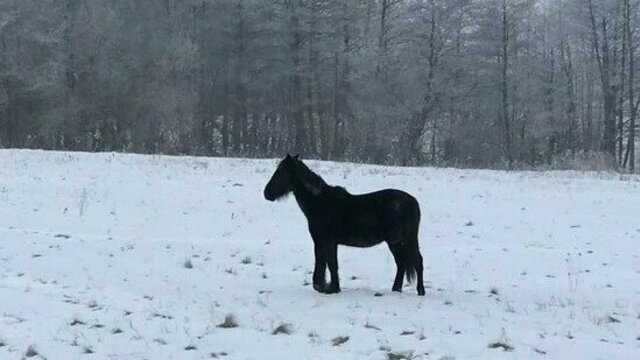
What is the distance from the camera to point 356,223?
29.1 ft

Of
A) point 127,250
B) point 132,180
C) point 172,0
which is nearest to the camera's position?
point 127,250

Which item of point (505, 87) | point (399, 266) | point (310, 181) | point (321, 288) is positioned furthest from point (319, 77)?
point (321, 288)

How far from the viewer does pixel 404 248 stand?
29.3 ft

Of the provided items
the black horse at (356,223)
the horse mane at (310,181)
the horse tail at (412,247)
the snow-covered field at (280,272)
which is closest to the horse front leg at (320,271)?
the black horse at (356,223)

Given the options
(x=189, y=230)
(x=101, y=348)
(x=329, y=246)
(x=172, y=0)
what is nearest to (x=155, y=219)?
(x=189, y=230)

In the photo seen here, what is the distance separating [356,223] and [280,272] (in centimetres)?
216

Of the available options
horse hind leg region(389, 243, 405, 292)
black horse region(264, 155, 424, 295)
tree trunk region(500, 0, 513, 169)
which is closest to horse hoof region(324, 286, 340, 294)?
black horse region(264, 155, 424, 295)

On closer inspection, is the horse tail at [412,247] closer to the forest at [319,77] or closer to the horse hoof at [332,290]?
the horse hoof at [332,290]

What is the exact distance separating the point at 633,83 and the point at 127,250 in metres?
39.8

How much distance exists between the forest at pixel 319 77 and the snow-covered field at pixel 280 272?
20691mm

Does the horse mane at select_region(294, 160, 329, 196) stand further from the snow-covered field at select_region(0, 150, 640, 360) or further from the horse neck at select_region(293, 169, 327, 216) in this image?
the snow-covered field at select_region(0, 150, 640, 360)

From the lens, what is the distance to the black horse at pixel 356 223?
8797 mm

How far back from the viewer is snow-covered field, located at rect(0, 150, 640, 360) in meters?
6.56

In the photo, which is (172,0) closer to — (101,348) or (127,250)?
(127,250)
